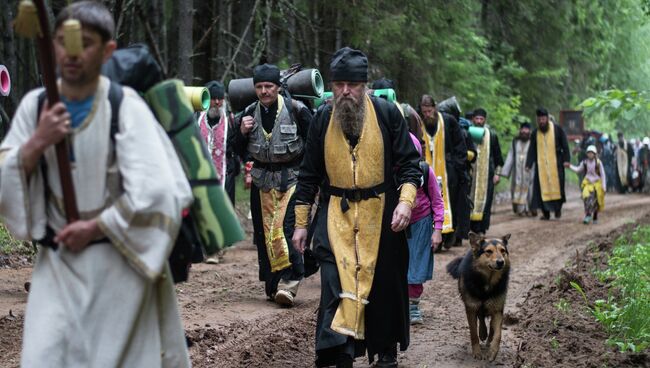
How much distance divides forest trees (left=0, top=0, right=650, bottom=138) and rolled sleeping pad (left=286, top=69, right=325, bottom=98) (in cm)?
663

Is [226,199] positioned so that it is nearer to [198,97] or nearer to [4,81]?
[198,97]

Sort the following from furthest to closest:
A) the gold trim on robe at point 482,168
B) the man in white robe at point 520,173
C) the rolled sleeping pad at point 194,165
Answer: the man in white robe at point 520,173
the gold trim on robe at point 482,168
the rolled sleeping pad at point 194,165

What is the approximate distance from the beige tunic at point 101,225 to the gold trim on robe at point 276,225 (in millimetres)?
5623

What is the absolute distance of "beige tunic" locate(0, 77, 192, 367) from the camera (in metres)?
3.83

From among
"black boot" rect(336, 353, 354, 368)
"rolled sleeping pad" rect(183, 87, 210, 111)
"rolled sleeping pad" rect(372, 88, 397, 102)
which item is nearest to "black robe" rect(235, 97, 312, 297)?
"rolled sleeping pad" rect(372, 88, 397, 102)

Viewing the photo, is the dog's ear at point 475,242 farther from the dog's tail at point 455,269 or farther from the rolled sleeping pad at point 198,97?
the rolled sleeping pad at point 198,97

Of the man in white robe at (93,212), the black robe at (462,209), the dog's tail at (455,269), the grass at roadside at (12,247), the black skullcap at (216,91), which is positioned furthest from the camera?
the black robe at (462,209)

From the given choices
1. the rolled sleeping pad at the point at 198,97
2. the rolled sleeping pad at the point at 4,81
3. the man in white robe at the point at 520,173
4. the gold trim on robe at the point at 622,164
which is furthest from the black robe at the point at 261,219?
the gold trim on robe at the point at 622,164

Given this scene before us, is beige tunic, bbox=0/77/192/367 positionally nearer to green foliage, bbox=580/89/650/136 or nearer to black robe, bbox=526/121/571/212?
green foliage, bbox=580/89/650/136

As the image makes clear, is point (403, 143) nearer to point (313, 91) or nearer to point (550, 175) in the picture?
point (313, 91)

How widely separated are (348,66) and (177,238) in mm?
2776

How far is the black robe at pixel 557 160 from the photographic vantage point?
21.1 meters

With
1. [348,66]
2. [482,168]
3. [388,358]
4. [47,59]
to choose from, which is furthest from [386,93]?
[482,168]

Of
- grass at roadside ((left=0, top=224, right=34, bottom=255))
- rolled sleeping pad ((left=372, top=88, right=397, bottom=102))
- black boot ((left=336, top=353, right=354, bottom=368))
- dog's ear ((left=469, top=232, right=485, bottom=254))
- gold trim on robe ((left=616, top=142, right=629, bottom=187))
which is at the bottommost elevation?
gold trim on robe ((left=616, top=142, right=629, bottom=187))
